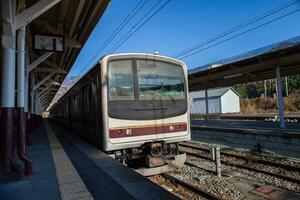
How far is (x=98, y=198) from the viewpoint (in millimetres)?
3541

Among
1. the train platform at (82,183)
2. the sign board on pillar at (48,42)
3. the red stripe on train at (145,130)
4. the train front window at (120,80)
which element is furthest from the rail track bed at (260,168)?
the sign board on pillar at (48,42)

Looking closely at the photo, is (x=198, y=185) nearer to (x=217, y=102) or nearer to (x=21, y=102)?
(x=21, y=102)

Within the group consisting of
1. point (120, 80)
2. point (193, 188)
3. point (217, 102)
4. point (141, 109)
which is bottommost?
point (193, 188)

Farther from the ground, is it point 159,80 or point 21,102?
point 159,80

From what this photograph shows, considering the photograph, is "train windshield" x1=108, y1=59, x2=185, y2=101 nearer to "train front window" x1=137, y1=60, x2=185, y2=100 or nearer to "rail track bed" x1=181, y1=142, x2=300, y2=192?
"train front window" x1=137, y1=60, x2=185, y2=100

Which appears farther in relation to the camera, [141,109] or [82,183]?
[141,109]

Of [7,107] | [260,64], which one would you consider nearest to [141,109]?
[7,107]

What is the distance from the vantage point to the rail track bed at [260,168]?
6695mm

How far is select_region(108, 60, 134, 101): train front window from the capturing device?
6.31m

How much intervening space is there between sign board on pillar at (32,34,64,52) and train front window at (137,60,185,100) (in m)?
2.64

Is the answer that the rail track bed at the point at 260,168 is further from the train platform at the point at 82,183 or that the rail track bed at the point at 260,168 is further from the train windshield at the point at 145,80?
the train platform at the point at 82,183

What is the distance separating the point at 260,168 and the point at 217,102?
30.6 m

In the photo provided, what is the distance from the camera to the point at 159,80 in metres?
6.90

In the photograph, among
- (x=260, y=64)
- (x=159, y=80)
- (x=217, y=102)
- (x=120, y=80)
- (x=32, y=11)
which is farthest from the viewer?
(x=217, y=102)
